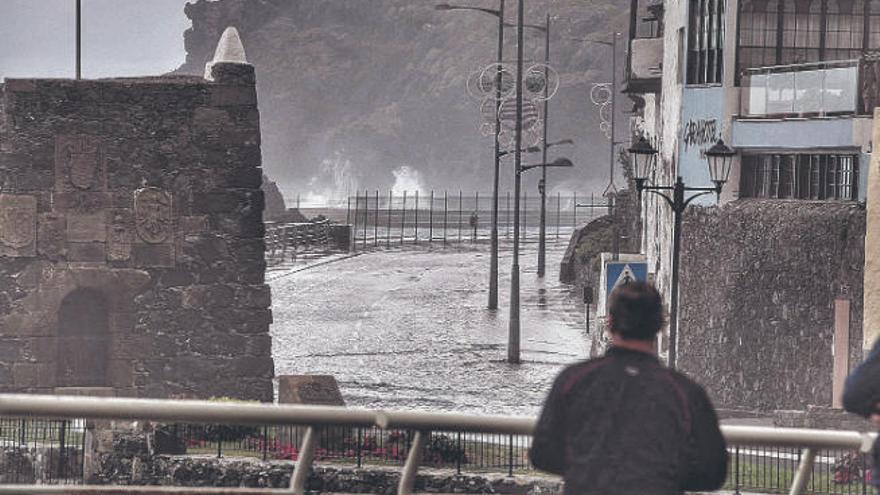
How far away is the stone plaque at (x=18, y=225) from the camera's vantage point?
2797 centimetres

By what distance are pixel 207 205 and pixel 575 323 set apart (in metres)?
22.2

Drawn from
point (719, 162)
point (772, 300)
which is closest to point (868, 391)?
point (719, 162)

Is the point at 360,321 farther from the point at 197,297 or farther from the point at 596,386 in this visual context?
the point at 596,386

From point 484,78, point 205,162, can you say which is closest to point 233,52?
point 205,162

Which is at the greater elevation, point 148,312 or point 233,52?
point 233,52

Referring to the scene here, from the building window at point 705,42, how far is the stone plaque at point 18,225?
13.7 metres

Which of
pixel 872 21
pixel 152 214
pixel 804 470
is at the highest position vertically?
pixel 872 21

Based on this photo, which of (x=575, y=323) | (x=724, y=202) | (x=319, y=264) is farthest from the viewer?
(x=319, y=264)

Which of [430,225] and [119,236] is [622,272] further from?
[430,225]

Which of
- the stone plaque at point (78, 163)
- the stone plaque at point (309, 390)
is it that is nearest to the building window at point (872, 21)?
the stone plaque at point (309, 390)

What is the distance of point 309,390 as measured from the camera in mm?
26203

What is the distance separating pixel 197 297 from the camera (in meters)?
28.7

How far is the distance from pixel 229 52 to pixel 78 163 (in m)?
2.71

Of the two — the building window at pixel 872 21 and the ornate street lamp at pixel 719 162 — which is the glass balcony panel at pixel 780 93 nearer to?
the building window at pixel 872 21
